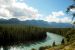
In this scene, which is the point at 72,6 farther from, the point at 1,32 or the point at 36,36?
the point at 36,36

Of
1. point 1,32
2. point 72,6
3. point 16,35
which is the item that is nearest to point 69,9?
point 72,6

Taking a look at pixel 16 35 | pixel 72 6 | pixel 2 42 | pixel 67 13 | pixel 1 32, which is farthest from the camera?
pixel 16 35

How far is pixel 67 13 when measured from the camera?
27719mm

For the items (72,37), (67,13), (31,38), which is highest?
(67,13)

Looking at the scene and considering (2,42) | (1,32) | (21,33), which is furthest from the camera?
(21,33)

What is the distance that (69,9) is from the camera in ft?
87.0

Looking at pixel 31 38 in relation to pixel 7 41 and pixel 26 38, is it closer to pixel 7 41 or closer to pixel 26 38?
pixel 26 38

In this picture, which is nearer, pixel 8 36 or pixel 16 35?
pixel 8 36

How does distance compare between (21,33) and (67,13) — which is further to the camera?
(21,33)

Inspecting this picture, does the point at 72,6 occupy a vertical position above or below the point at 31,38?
above

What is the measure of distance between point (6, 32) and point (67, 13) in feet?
443

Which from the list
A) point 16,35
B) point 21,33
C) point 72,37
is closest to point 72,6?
point 72,37

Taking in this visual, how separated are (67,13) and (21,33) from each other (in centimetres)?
15325

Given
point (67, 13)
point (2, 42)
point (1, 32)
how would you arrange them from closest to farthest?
point (67, 13) < point (2, 42) < point (1, 32)
